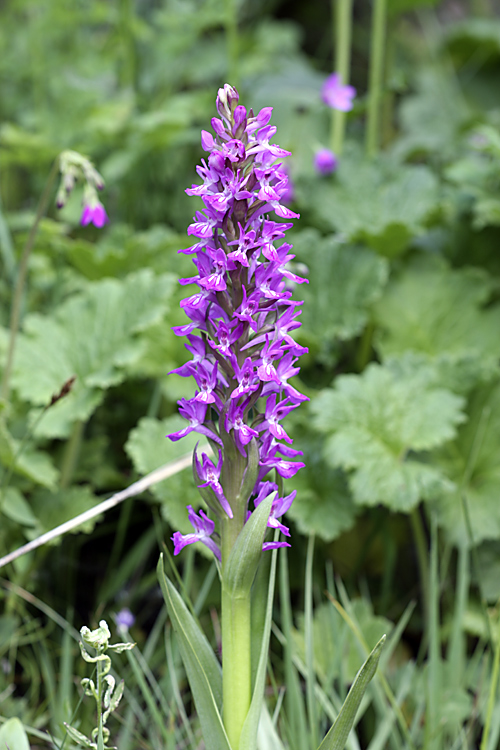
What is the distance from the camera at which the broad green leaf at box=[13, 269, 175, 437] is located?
2.10 meters

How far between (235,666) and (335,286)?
5.96ft

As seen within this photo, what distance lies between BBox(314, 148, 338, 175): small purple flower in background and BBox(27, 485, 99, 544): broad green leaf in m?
1.80

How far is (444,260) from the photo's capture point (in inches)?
113

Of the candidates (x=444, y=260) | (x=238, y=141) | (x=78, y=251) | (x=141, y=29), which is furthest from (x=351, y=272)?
(x=141, y=29)

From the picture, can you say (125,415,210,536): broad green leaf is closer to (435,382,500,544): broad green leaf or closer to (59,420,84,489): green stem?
(59,420,84,489): green stem

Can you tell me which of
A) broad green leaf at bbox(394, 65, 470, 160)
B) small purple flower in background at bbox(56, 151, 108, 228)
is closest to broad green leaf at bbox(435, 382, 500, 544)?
small purple flower in background at bbox(56, 151, 108, 228)

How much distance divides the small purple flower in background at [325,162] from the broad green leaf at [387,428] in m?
1.15

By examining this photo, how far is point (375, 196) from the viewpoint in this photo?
3062 millimetres

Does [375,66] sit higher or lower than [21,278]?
higher

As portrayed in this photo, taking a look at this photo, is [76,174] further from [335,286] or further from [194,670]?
[194,670]

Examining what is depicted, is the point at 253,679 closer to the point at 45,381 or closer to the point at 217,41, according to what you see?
the point at 45,381

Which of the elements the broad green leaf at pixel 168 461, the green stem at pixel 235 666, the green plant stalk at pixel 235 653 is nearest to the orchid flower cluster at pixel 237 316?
the green plant stalk at pixel 235 653

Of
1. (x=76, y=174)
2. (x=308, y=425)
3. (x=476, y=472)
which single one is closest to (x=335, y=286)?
(x=308, y=425)

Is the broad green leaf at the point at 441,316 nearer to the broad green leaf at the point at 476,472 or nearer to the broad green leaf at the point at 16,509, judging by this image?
the broad green leaf at the point at 476,472
